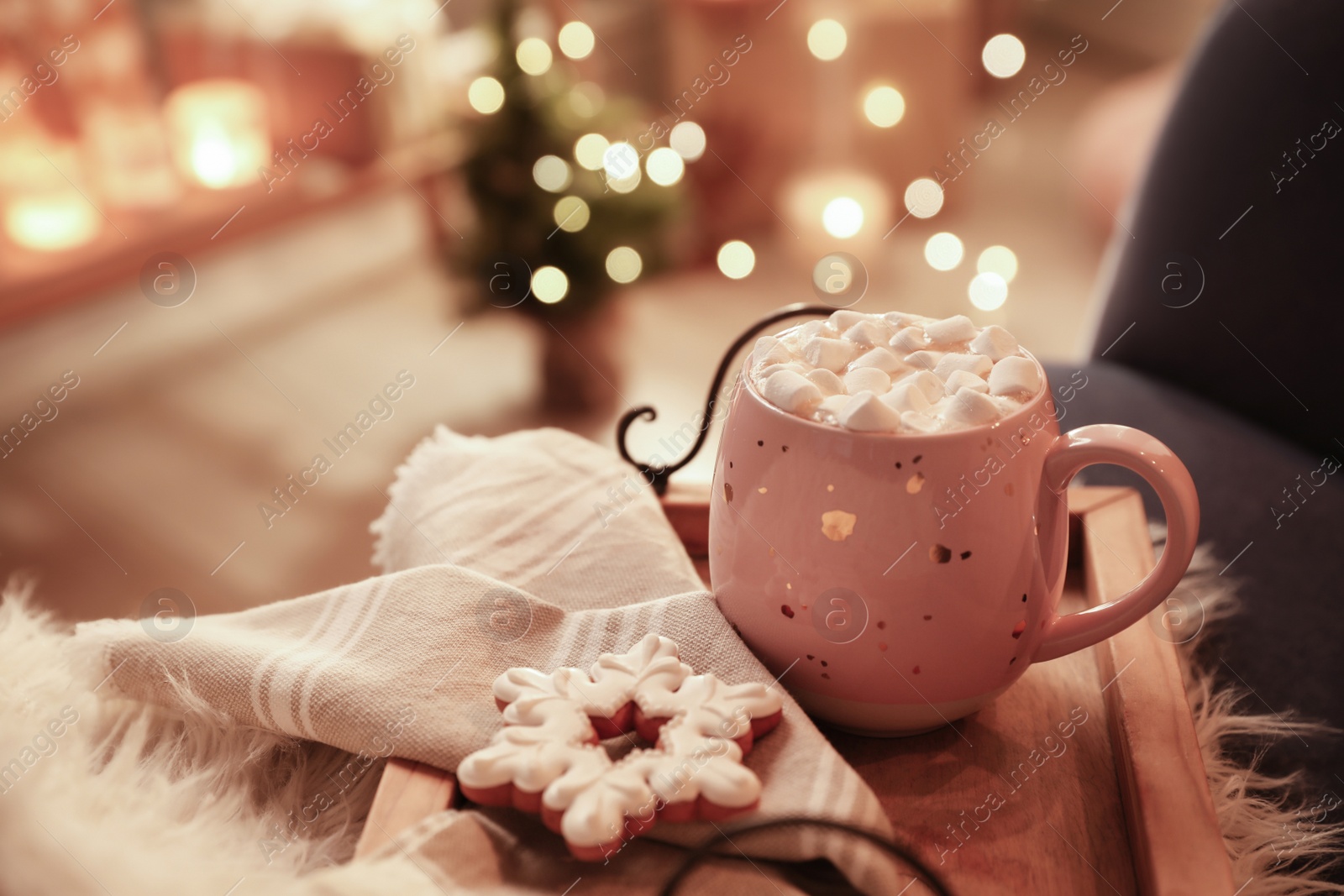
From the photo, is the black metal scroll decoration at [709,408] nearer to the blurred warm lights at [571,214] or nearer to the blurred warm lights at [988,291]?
the blurred warm lights at [571,214]

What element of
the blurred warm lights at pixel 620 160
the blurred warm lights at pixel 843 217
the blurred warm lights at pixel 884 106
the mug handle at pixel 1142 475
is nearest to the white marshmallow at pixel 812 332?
the mug handle at pixel 1142 475

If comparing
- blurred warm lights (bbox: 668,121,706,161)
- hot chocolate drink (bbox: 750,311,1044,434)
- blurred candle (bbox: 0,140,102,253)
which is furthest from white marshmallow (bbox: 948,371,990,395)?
blurred warm lights (bbox: 668,121,706,161)

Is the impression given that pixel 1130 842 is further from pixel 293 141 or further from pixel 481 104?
pixel 293 141

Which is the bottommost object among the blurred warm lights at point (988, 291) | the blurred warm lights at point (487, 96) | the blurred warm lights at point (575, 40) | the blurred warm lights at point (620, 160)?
the blurred warm lights at point (988, 291)

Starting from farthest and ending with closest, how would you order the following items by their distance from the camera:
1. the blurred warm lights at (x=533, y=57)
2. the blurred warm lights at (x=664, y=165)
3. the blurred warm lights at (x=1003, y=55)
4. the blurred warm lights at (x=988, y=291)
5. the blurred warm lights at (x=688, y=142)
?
the blurred warm lights at (x=1003, y=55)
the blurred warm lights at (x=688, y=142)
the blurred warm lights at (x=988, y=291)
the blurred warm lights at (x=664, y=165)
the blurred warm lights at (x=533, y=57)

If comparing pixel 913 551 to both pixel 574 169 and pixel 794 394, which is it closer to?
pixel 794 394

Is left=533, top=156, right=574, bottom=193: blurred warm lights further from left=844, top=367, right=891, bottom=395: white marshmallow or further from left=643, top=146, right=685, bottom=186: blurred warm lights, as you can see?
left=844, top=367, right=891, bottom=395: white marshmallow

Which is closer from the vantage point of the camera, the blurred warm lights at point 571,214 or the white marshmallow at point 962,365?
the white marshmallow at point 962,365
